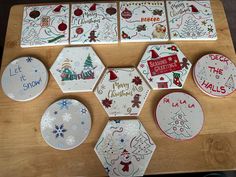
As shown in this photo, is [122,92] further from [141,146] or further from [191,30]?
[191,30]

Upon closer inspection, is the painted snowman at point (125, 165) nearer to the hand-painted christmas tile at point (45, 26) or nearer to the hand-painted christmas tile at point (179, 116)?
the hand-painted christmas tile at point (179, 116)

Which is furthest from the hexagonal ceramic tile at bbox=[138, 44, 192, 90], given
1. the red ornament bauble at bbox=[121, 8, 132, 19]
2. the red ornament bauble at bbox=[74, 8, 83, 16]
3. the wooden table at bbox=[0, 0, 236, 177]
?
the red ornament bauble at bbox=[74, 8, 83, 16]

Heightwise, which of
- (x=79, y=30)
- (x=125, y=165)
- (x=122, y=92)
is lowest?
(x=125, y=165)

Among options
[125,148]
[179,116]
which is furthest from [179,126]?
[125,148]

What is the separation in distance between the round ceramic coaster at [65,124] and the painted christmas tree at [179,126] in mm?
218

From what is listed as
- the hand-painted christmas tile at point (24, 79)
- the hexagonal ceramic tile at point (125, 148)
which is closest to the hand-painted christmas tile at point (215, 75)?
the hexagonal ceramic tile at point (125, 148)

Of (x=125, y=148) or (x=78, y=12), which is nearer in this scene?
(x=125, y=148)

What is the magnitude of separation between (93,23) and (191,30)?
304 millimetres

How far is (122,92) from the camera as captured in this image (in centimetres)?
75

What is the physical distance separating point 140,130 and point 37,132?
0.27 m

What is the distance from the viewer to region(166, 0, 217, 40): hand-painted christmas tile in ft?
2.71

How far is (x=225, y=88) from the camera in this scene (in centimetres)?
76

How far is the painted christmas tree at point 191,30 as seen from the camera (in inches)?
32.5

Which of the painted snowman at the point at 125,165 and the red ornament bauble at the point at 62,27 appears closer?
the painted snowman at the point at 125,165
